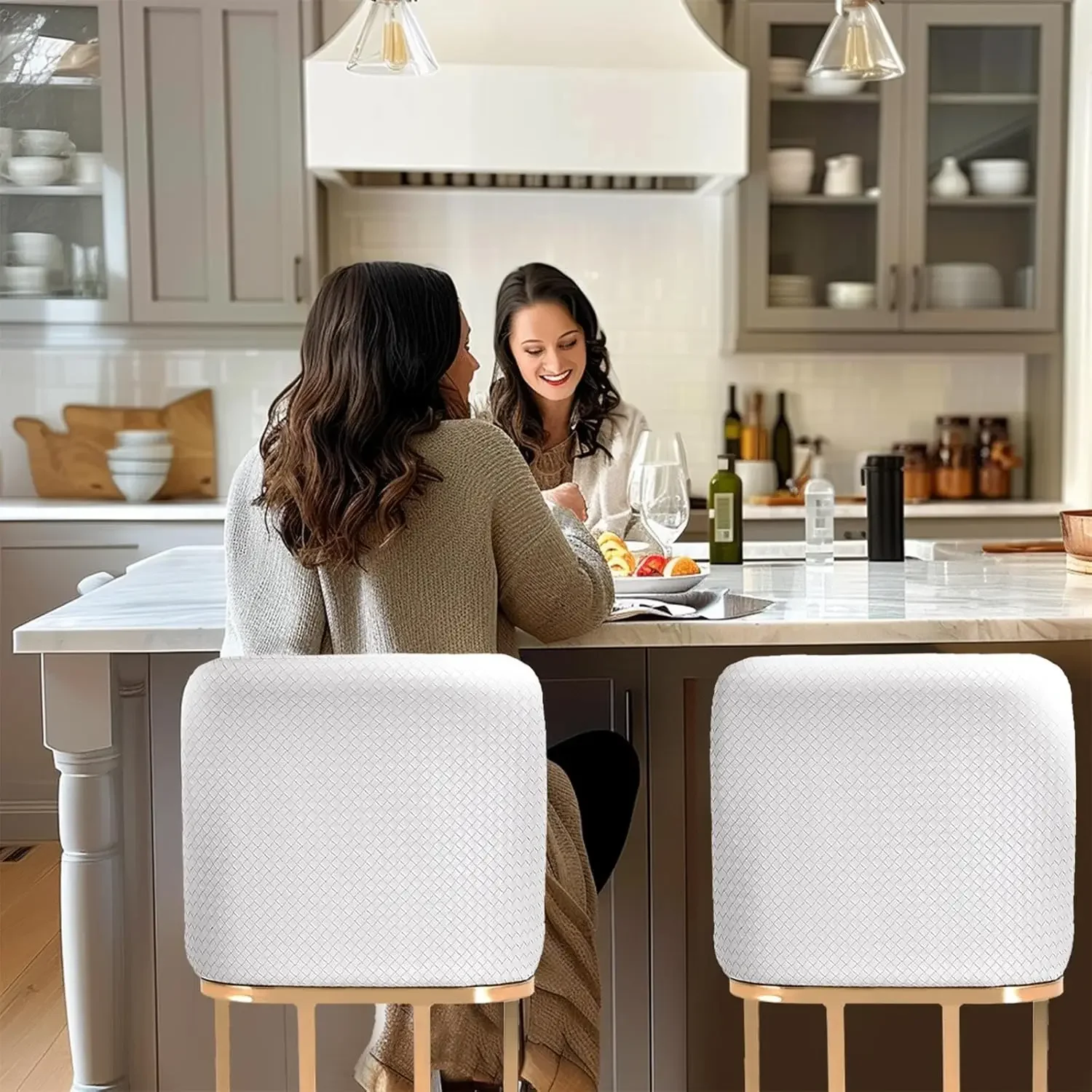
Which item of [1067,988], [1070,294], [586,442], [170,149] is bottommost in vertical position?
[1067,988]

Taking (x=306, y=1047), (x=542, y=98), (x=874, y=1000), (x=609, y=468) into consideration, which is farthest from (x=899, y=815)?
(x=542, y=98)

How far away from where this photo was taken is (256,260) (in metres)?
4.17

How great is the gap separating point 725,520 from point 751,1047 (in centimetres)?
114

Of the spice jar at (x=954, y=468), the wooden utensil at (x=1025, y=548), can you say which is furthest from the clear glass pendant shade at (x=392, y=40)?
the spice jar at (x=954, y=468)

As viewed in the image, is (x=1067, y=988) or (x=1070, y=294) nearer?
(x=1067, y=988)

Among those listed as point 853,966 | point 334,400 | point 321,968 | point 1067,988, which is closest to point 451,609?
point 334,400

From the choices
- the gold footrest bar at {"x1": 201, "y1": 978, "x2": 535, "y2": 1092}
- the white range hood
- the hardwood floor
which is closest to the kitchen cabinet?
the white range hood

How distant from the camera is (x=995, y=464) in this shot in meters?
4.55

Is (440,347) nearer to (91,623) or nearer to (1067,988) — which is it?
(91,623)

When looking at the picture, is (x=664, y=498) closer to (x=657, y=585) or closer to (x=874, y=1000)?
(x=657, y=585)

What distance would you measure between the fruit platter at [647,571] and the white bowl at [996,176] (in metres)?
2.71

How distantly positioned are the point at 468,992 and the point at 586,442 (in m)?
1.75

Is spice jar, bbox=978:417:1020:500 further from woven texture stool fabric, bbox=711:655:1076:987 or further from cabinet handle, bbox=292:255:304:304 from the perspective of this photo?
woven texture stool fabric, bbox=711:655:1076:987

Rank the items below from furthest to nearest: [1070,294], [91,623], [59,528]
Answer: [1070,294]
[59,528]
[91,623]
